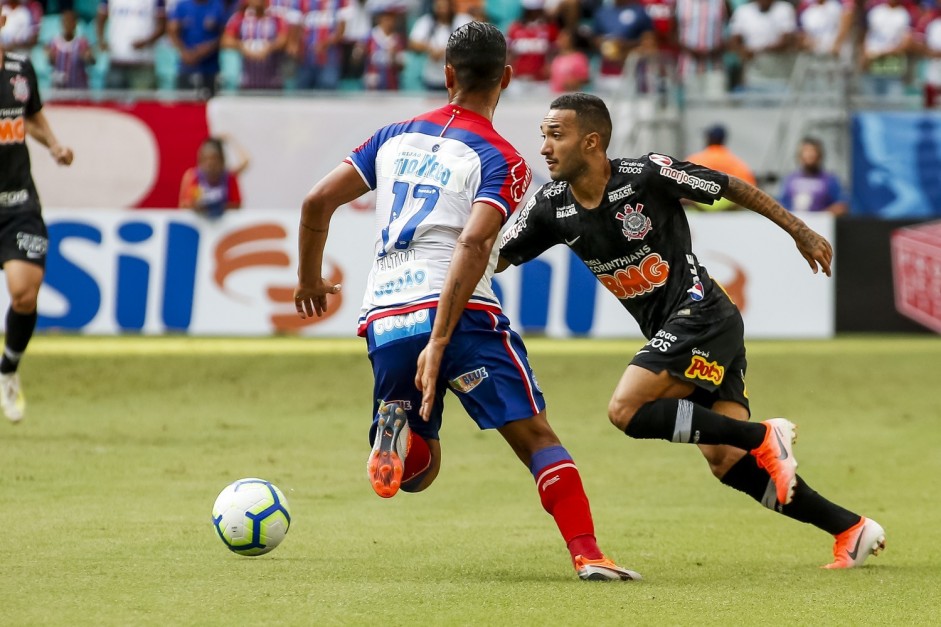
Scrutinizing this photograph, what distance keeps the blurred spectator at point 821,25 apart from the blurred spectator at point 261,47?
7538 millimetres

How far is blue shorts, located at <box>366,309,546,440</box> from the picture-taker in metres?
6.16

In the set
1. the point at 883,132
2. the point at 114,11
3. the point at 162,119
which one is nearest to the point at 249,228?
the point at 162,119

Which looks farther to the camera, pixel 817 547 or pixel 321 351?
pixel 321 351

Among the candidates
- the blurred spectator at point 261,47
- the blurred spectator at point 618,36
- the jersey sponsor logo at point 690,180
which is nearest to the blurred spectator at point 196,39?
the blurred spectator at point 261,47

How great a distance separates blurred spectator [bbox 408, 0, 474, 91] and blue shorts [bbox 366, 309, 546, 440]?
14.9 m

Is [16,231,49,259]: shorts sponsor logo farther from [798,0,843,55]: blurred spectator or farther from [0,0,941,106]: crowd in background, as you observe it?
[798,0,843,55]: blurred spectator

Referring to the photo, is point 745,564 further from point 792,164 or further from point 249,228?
point 792,164

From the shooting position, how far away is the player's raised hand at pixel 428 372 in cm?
575

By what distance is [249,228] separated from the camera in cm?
1680

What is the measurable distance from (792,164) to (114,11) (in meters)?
10.3

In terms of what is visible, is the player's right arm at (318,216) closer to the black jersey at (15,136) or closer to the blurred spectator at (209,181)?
the black jersey at (15,136)

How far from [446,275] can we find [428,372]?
0.45 m

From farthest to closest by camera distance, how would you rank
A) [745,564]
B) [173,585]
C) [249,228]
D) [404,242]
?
[249,228] → [745,564] → [404,242] → [173,585]

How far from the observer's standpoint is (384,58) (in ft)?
69.3
